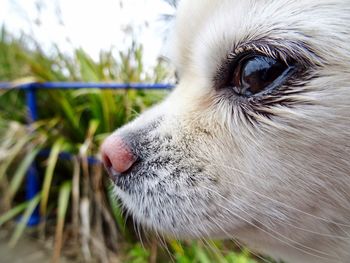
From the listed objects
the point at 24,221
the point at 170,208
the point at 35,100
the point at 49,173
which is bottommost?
the point at 24,221

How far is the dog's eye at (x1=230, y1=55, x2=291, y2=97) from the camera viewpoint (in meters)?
0.83

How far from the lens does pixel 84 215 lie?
2523 millimetres

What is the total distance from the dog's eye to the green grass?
139cm

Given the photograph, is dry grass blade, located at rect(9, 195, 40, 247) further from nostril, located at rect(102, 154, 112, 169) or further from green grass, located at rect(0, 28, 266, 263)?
nostril, located at rect(102, 154, 112, 169)

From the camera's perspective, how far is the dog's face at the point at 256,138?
0.78 m

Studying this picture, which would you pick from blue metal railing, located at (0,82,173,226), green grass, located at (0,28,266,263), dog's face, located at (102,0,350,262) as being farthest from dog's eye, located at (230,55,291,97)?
blue metal railing, located at (0,82,173,226)

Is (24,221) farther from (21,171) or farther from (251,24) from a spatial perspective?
(251,24)

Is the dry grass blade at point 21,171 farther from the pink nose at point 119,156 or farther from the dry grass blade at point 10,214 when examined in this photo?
the pink nose at point 119,156

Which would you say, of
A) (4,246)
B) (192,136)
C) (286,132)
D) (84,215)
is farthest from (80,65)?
(286,132)

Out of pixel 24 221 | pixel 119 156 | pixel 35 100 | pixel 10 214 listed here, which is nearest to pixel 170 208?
pixel 119 156

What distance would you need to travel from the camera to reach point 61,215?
2.48 meters

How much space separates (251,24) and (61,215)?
6.63 feet

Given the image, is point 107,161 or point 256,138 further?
point 107,161

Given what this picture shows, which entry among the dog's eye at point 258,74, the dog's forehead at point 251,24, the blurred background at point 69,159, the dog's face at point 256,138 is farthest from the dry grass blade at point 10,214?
the dog's eye at point 258,74
